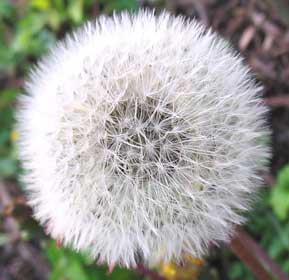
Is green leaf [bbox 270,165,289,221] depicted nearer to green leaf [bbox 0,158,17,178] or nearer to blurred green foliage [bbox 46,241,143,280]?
blurred green foliage [bbox 46,241,143,280]

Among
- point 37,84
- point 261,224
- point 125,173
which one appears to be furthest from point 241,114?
point 261,224

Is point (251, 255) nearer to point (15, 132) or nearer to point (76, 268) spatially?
point (76, 268)

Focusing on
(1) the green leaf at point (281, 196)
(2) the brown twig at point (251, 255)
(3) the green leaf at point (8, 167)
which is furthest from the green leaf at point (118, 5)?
(2) the brown twig at point (251, 255)

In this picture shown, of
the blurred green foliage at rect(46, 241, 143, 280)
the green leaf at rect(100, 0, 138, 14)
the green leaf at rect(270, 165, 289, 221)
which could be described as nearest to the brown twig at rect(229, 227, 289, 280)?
the green leaf at rect(270, 165, 289, 221)

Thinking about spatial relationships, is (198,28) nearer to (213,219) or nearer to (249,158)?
(249,158)

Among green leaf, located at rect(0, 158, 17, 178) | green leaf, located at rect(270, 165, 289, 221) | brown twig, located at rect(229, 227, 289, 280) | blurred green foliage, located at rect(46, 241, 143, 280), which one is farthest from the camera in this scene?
green leaf, located at rect(0, 158, 17, 178)

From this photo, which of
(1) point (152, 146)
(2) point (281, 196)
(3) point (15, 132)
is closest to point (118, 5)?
(3) point (15, 132)

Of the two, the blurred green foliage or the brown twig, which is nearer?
the brown twig
